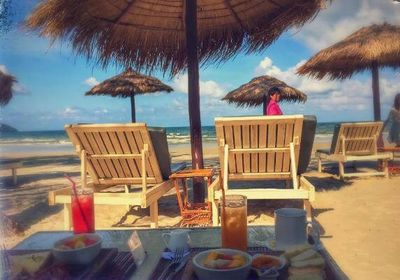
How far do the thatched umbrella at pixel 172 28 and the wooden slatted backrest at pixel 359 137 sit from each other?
6.52 ft

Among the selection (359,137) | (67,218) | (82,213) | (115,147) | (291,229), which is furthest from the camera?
(359,137)

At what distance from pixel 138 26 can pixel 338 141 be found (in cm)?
316

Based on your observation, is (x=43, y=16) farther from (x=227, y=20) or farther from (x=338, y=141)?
(x=338, y=141)

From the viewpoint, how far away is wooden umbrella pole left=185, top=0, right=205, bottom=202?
3342mm

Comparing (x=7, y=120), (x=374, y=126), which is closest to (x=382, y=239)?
(x=7, y=120)

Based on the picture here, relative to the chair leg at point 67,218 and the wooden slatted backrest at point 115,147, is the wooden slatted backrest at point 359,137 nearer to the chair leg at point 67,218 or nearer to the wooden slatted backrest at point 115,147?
the wooden slatted backrest at point 115,147

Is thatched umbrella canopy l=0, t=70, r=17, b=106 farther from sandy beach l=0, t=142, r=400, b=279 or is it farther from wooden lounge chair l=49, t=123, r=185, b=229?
sandy beach l=0, t=142, r=400, b=279

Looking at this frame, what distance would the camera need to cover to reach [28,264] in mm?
829

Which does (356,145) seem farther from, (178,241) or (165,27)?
(178,241)

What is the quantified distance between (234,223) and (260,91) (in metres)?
6.58

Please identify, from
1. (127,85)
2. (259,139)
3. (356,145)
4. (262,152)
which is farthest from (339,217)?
(127,85)

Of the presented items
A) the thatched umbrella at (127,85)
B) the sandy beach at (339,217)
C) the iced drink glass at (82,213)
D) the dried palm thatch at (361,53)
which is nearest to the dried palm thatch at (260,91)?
the dried palm thatch at (361,53)

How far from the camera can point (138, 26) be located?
4109 mm

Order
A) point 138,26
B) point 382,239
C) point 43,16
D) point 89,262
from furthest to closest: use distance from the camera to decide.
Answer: point 138,26, point 43,16, point 382,239, point 89,262
